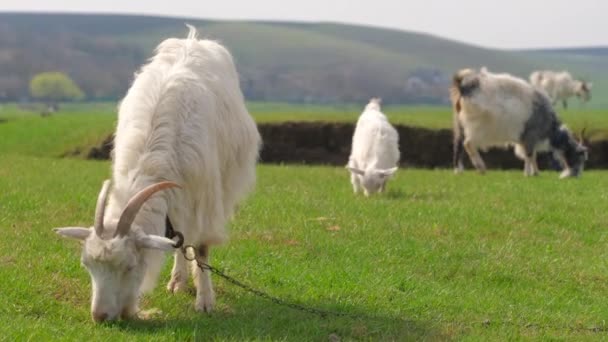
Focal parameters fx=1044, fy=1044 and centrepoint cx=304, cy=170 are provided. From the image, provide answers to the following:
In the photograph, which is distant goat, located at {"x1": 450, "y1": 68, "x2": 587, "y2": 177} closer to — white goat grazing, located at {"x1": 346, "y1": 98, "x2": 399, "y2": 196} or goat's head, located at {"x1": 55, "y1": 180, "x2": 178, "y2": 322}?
white goat grazing, located at {"x1": 346, "y1": 98, "x2": 399, "y2": 196}

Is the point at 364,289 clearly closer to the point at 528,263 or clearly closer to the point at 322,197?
the point at 528,263

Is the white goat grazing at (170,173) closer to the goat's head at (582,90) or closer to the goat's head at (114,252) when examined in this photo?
the goat's head at (114,252)

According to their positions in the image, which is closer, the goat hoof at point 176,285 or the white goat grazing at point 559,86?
the goat hoof at point 176,285

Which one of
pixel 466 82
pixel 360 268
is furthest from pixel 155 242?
pixel 466 82

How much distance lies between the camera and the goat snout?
8.15m

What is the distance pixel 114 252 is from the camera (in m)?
7.99

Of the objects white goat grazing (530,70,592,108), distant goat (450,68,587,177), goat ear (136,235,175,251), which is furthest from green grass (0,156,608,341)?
white goat grazing (530,70,592,108)

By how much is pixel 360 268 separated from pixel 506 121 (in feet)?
48.1

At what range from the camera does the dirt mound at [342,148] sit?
31984mm

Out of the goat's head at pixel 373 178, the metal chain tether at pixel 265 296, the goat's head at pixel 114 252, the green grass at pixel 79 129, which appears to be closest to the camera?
the goat's head at pixel 114 252

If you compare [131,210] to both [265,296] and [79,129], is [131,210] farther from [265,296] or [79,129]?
[79,129]

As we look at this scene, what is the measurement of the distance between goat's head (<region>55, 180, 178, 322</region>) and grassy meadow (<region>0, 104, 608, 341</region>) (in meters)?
0.24

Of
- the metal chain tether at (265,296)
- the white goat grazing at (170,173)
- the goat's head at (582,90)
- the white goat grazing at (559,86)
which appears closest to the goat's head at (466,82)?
the white goat grazing at (170,173)

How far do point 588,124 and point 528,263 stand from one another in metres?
22.7
